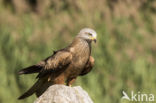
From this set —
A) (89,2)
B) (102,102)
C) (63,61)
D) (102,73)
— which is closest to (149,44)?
(89,2)

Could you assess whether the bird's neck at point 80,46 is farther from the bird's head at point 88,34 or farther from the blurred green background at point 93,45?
the blurred green background at point 93,45

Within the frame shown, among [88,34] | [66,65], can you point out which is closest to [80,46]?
[88,34]

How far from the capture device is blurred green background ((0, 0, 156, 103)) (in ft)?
28.8

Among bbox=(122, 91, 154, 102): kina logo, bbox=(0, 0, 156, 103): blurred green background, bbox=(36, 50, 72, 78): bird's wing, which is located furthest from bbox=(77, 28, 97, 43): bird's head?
bbox=(122, 91, 154, 102): kina logo

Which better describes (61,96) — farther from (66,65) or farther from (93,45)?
(93,45)

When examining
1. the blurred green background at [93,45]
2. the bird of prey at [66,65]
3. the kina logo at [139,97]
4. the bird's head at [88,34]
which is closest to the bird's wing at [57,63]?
the bird of prey at [66,65]

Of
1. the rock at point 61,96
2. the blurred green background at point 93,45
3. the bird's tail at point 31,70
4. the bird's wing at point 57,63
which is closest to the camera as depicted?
the rock at point 61,96

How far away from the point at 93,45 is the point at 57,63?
4676 mm

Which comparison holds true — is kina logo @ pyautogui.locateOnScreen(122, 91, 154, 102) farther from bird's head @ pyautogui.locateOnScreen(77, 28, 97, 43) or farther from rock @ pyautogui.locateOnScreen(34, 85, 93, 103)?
rock @ pyautogui.locateOnScreen(34, 85, 93, 103)

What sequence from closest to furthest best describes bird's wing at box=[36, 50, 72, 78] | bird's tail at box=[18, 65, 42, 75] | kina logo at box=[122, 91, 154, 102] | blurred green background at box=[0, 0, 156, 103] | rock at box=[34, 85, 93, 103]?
rock at box=[34, 85, 93, 103], bird's tail at box=[18, 65, 42, 75], bird's wing at box=[36, 50, 72, 78], blurred green background at box=[0, 0, 156, 103], kina logo at box=[122, 91, 154, 102]

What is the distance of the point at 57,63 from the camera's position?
19.6 feet

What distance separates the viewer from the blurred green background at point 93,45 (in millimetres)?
8773

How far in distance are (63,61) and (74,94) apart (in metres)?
0.64

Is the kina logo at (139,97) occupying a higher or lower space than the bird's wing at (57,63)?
lower
